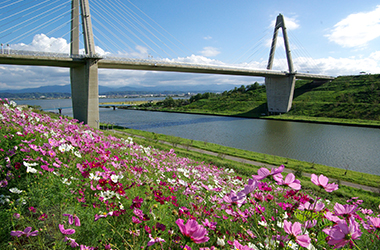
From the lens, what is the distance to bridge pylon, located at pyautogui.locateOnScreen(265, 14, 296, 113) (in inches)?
1777

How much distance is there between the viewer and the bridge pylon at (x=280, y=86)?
45134mm

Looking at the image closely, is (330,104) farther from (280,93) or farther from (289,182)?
(289,182)

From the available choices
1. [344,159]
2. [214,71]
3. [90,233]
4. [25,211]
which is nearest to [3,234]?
[25,211]

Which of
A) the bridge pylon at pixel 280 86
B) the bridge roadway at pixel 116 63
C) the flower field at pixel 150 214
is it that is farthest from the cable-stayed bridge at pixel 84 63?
the flower field at pixel 150 214

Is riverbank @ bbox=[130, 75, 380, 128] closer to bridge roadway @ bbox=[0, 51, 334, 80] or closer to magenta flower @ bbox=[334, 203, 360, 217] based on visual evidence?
bridge roadway @ bbox=[0, 51, 334, 80]

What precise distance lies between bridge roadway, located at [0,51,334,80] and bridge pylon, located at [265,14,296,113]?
239 cm

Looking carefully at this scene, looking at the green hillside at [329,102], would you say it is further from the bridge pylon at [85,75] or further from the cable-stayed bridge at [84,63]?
the bridge pylon at [85,75]

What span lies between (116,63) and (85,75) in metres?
4.14

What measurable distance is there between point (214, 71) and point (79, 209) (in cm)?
3736

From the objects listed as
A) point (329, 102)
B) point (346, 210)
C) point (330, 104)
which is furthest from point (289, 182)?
point (329, 102)

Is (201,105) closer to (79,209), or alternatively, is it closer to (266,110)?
(266,110)

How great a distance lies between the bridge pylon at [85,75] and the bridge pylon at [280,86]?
3476cm

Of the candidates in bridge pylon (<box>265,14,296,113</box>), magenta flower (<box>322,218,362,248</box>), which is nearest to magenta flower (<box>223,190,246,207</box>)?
magenta flower (<box>322,218,362,248</box>)

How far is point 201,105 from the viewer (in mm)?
68500
